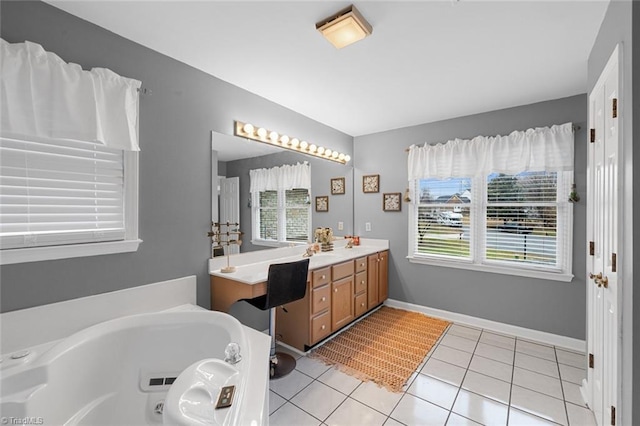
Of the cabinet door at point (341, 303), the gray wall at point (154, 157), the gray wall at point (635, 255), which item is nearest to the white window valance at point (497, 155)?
the cabinet door at point (341, 303)

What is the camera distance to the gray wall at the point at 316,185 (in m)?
2.69

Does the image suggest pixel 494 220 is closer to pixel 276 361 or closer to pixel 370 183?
pixel 370 183

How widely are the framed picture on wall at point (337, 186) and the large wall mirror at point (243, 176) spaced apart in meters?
0.15

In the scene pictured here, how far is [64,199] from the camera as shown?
5.26 ft

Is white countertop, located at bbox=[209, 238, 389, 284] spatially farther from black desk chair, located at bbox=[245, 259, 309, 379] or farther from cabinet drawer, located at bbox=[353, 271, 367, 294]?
cabinet drawer, located at bbox=[353, 271, 367, 294]

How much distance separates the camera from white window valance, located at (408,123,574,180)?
2709 millimetres

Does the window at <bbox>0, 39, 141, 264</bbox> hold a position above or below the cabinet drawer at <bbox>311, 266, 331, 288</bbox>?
above

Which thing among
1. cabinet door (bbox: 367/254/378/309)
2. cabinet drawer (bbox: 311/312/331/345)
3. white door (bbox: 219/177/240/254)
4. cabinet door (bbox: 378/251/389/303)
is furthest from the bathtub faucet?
cabinet door (bbox: 378/251/389/303)

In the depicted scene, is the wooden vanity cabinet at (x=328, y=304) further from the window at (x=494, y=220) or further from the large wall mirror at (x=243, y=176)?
the window at (x=494, y=220)

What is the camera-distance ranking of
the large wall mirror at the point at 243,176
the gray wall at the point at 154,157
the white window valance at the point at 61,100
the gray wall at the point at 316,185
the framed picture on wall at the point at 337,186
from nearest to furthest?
the white window valance at the point at 61,100
the gray wall at the point at 154,157
the large wall mirror at the point at 243,176
the gray wall at the point at 316,185
the framed picture on wall at the point at 337,186

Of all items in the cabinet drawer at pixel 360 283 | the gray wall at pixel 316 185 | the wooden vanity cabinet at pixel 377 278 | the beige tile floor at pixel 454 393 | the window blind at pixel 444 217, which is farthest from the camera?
the wooden vanity cabinet at pixel 377 278

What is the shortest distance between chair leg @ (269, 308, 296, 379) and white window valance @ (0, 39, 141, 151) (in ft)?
5.32

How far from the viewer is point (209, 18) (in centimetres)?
164

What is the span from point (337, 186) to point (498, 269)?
2.13 m
